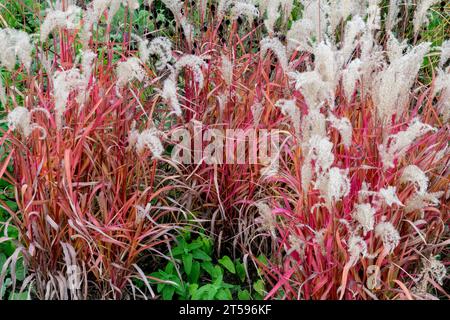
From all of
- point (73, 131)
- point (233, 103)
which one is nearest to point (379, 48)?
point (233, 103)

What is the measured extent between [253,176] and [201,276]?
0.59 metres

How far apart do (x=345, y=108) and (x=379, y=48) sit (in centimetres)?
57

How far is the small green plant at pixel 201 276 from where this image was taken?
11.0 ft

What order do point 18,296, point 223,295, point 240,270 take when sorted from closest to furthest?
point 18,296 → point 223,295 → point 240,270

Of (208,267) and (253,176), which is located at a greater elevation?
(253,176)

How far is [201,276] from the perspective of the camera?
11.8ft

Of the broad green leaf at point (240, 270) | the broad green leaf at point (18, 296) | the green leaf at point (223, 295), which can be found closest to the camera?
the broad green leaf at point (18, 296)

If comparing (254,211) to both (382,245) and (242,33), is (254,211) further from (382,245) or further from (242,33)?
(242,33)

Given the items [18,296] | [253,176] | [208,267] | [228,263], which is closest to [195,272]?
[208,267]

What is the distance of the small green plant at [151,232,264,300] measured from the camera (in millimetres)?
3340

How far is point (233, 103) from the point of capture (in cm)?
377

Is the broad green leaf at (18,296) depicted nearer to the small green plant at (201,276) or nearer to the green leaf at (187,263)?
the small green plant at (201,276)

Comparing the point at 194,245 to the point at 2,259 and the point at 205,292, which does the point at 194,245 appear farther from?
the point at 2,259

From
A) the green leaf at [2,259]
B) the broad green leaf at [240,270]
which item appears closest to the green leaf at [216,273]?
the broad green leaf at [240,270]
